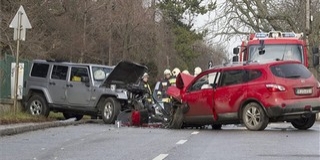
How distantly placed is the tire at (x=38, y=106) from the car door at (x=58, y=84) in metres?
0.32

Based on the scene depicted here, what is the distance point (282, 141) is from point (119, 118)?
25.1ft

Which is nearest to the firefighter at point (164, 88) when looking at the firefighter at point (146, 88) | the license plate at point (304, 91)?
the firefighter at point (146, 88)

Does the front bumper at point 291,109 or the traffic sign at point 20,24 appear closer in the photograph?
the front bumper at point 291,109

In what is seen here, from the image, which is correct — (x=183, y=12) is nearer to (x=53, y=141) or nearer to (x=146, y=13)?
(x=146, y=13)

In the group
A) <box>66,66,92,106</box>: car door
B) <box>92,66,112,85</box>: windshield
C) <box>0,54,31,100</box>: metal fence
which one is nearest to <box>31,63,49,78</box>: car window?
<box>0,54,31,100</box>: metal fence

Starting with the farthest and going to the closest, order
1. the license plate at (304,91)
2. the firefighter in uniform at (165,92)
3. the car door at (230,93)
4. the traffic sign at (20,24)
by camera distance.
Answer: the firefighter in uniform at (165,92) → the traffic sign at (20,24) → the car door at (230,93) → the license plate at (304,91)

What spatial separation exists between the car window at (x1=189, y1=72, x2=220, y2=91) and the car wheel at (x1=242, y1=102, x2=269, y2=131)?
136 cm

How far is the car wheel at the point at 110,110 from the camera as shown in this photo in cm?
2086

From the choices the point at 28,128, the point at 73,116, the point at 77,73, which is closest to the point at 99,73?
the point at 77,73

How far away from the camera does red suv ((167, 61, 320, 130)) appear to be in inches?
635

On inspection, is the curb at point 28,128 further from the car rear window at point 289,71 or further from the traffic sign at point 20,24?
the car rear window at point 289,71

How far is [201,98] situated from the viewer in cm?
1762

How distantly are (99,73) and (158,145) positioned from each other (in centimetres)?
977

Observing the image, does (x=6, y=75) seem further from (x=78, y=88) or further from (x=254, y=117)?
(x=254, y=117)
